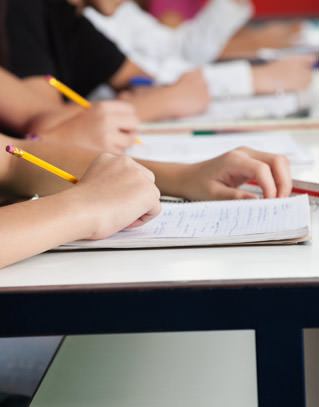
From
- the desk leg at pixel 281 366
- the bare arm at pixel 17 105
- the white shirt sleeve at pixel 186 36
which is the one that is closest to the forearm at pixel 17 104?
the bare arm at pixel 17 105

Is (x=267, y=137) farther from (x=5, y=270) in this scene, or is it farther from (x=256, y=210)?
(x=5, y=270)

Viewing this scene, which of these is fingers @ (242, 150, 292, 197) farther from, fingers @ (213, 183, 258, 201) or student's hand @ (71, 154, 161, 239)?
student's hand @ (71, 154, 161, 239)

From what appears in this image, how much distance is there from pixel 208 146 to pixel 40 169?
0.32 meters

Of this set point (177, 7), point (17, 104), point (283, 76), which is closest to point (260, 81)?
point (283, 76)

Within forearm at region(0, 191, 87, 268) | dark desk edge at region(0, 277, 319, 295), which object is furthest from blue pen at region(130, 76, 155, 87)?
dark desk edge at region(0, 277, 319, 295)

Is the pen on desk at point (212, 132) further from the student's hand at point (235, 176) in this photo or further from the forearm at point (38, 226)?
the forearm at point (38, 226)

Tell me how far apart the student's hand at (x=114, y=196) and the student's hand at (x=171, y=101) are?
2.54 feet

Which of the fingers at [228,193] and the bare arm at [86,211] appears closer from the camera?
the bare arm at [86,211]

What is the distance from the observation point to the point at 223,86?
1.57 metres

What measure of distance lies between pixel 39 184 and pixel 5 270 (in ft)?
0.91

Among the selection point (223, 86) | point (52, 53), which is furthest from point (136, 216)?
point (52, 53)

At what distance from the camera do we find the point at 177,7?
15.5ft

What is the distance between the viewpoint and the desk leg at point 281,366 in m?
0.47

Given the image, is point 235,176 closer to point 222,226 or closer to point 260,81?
point 222,226
